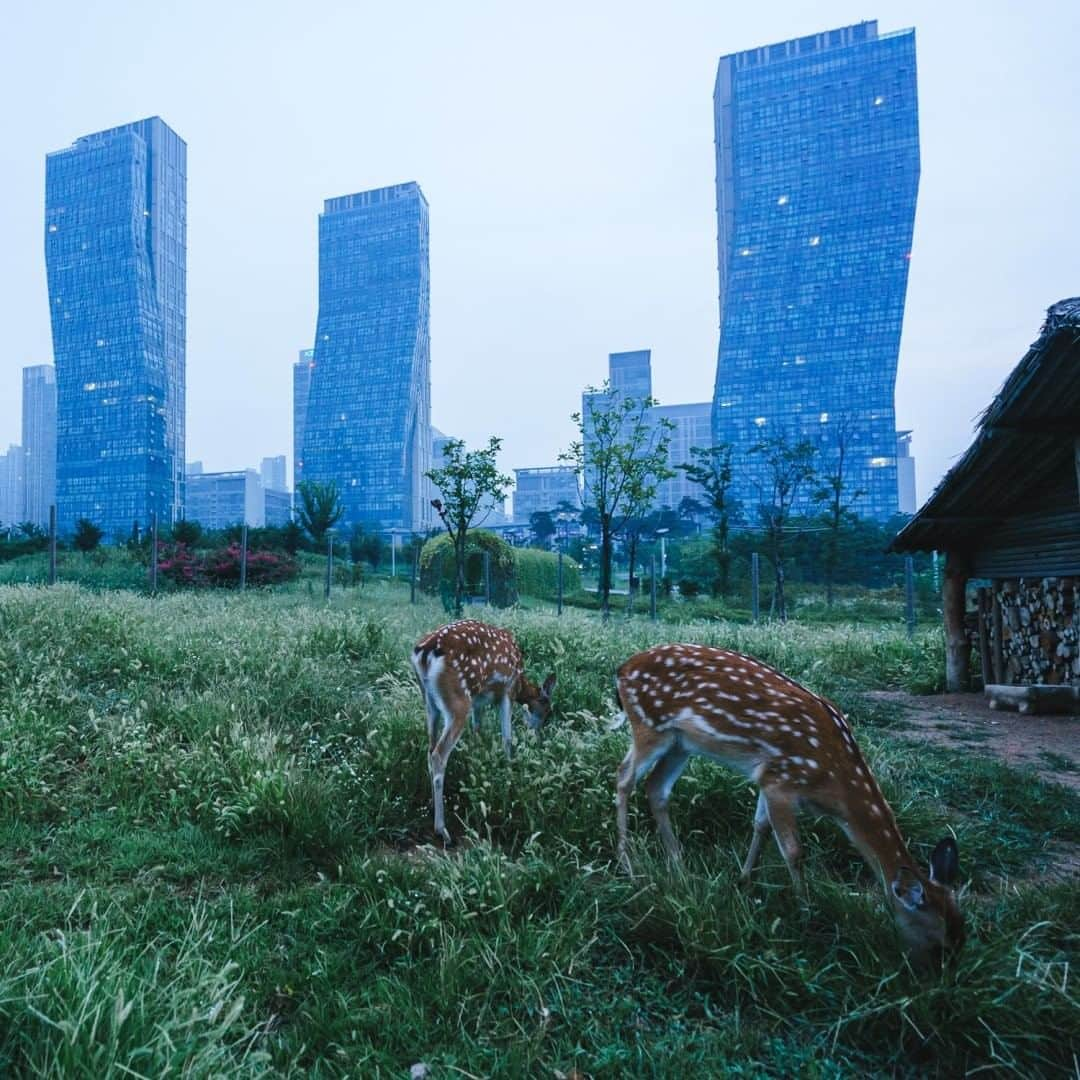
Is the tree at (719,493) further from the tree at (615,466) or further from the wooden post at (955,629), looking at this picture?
the wooden post at (955,629)

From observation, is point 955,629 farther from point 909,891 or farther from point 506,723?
point 909,891

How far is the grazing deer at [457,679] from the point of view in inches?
163

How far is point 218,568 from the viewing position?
20297 millimetres

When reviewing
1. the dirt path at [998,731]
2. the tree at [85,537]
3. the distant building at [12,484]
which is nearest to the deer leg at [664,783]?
the dirt path at [998,731]

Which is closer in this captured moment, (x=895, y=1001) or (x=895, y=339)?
(x=895, y=1001)

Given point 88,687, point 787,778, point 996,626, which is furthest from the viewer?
point 996,626

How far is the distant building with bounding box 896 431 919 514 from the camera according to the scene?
87.0 metres

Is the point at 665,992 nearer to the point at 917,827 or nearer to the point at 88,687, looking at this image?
the point at 917,827

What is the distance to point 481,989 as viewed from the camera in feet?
8.06

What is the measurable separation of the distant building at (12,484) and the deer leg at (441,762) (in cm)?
16879

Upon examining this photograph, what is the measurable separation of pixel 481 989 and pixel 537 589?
24702 millimetres

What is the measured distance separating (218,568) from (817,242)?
10048 centimetres

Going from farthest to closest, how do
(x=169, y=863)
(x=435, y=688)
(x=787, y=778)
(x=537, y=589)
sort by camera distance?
(x=537, y=589)
(x=435, y=688)
(x=169, y=863)
(x=787, y=778)

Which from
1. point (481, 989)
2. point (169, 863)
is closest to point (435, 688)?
point (169, 863)
